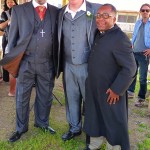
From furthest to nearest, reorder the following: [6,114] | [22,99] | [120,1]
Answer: [120,1], [6,114], [22,99]

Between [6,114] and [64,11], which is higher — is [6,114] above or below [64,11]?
below

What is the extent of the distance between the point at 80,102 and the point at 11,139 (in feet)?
3.54

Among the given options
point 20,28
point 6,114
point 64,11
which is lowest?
point 6,114

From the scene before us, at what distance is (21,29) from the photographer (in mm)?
3342

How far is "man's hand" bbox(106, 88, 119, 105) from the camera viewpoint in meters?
3.01

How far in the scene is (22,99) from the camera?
12.0 feet

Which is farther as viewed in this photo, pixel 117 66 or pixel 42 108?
pixel 42 108

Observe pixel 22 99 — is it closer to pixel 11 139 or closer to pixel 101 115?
pixel 11 139

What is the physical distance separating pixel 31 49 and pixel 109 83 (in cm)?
108

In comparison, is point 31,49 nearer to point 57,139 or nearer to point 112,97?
point 112,97

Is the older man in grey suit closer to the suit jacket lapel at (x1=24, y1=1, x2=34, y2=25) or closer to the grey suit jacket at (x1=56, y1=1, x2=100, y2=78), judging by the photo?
the grey suit jacket at (x1=56, y1=1, x2=100, y2=78)

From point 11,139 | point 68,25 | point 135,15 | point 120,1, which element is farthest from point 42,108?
point 135,15

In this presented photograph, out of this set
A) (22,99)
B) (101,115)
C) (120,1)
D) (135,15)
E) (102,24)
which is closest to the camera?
(102,24)

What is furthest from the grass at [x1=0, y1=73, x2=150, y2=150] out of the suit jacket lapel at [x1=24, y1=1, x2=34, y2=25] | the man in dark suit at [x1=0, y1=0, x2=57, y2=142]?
the suit jacket lapel at [x1=24, y1=1, x2=34, y2=25]
